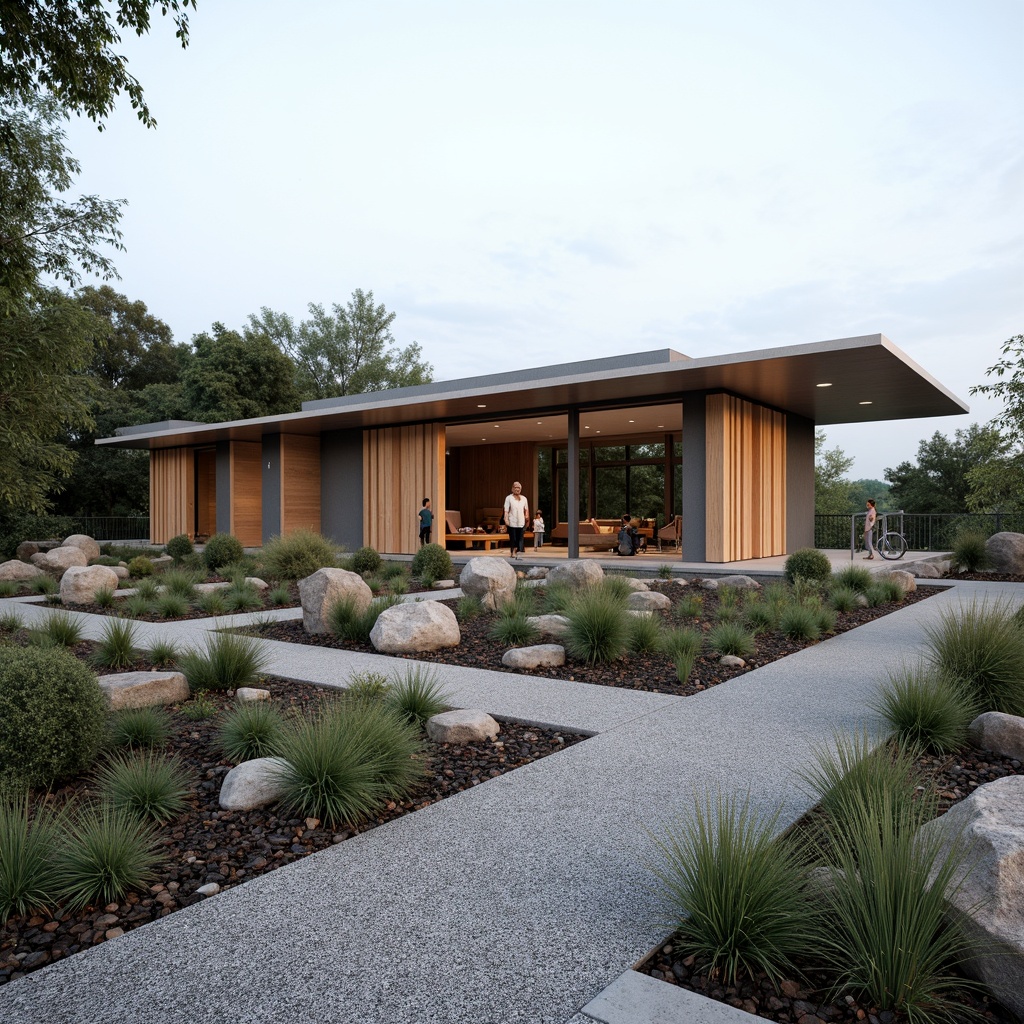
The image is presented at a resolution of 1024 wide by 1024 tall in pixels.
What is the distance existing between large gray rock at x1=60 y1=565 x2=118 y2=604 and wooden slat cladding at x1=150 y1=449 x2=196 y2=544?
12.6 metres

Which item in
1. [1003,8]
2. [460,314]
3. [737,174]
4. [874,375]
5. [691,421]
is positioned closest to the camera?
[1003,8]

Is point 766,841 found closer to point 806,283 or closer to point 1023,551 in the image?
point 1023,551

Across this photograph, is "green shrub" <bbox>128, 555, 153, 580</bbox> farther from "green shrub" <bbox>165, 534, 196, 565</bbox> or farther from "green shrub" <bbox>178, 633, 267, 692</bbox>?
"green shrub" <bbox>178, 633, 267, 692</bbox>

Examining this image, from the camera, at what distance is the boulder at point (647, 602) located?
817 cm

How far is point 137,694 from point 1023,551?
13780mm

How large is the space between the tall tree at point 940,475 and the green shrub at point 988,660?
35.1 metres

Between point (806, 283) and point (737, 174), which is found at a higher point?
point (806, 283)

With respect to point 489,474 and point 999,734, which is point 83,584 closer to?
point 999,734

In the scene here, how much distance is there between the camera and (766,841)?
2045 millimetres

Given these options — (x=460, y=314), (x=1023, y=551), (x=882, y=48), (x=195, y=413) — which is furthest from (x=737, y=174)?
(x=460, y=314)

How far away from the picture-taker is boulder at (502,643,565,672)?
5.74m

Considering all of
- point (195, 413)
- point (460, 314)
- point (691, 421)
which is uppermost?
point (460, 314)

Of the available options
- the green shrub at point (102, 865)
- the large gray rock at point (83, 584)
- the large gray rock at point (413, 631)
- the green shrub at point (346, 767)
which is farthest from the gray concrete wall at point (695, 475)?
the green shrub at point (102, 865)

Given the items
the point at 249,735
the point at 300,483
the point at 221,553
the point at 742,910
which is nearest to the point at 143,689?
the point at 249,735
